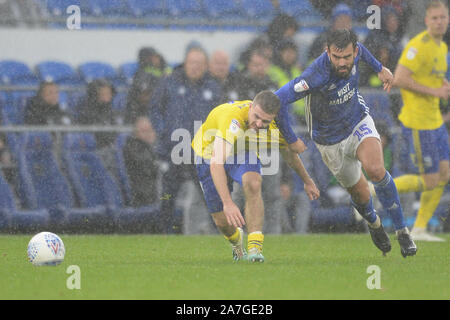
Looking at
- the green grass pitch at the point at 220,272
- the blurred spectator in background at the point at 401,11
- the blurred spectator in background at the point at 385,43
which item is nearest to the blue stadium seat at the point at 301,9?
the blurred spectator in background at the point at 401,11

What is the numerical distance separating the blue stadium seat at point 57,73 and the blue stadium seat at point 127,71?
0.61m

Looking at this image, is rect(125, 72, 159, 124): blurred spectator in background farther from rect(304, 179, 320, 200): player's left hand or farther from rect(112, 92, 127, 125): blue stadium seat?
rect(304, 179, 320, 200): player's left hand

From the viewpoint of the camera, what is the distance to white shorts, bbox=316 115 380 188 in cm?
710

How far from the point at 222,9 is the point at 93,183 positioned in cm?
421

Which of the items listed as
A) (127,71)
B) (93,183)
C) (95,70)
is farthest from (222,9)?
(93,183)

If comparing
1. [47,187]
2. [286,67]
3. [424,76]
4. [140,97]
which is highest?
[286,67]

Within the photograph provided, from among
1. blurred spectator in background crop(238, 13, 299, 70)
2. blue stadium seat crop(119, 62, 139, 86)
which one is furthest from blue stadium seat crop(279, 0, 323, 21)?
blue stadium seat crop(119, 62, 139, 86)

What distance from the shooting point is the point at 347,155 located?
7.25 metres

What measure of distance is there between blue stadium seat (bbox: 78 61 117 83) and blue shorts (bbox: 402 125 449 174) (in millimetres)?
4582

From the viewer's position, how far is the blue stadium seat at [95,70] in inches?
481

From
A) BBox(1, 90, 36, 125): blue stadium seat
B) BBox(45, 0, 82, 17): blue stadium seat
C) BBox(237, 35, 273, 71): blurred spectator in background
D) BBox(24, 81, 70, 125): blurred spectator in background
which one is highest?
BBox(45, 0, 82, 17): blue stadium seat

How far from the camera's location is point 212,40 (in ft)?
40.1

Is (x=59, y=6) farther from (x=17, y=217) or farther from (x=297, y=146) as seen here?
(x=297, y=146)
